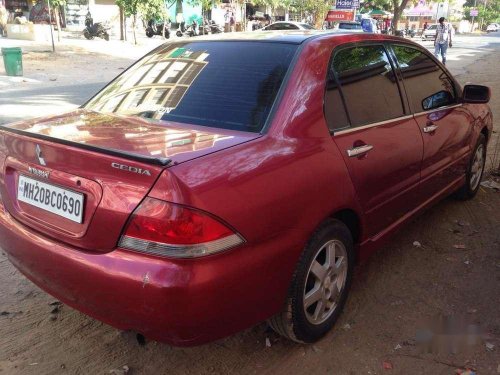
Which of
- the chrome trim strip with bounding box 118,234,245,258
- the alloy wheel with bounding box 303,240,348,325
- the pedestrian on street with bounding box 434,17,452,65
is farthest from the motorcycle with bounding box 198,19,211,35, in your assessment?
the chrome trim strip with bounding box 118,234,245,258

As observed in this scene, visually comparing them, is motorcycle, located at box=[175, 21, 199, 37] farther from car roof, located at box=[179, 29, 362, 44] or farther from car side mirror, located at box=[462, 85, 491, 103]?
car roof, located at box=[179, 29, 362, 44]

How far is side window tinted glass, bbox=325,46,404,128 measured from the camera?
9.37ft

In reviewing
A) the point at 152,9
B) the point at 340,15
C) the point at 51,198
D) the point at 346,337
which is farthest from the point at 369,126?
the point at 340,15

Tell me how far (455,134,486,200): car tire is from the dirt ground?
46.0 inches

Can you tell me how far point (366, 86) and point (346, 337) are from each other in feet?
5.13

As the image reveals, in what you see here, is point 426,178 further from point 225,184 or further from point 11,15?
point 11,15

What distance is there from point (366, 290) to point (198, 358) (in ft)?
4.30

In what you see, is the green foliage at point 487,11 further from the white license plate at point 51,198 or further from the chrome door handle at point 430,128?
the white license plate at point 51,198

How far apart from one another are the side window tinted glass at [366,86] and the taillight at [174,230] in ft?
3.65

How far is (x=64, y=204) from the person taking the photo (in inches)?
85.2

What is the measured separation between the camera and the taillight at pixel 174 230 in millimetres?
1881

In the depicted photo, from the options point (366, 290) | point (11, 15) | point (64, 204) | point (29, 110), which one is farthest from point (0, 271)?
point (11, 15)

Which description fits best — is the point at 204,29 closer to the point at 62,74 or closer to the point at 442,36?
the point at 62,74

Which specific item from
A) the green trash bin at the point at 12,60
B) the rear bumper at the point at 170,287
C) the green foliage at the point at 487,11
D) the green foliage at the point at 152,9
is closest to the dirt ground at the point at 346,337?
the rear bumper at the point at 170,287
